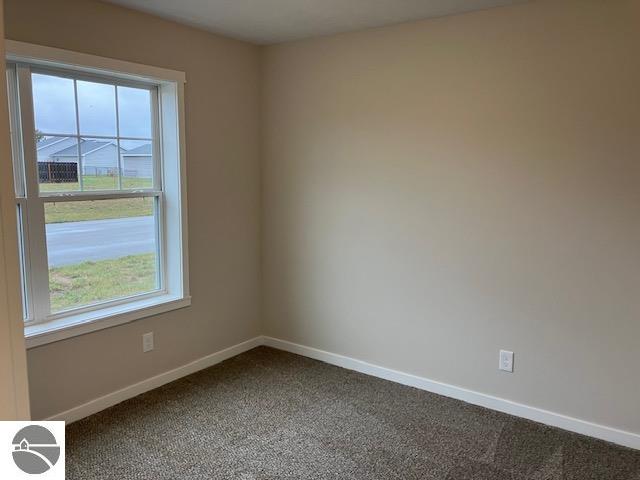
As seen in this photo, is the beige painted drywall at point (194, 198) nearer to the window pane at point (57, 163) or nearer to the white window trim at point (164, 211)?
the white window trim at point (164, 211)

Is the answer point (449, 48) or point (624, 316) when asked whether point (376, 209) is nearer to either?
point (449, 48)

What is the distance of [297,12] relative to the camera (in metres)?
2.86

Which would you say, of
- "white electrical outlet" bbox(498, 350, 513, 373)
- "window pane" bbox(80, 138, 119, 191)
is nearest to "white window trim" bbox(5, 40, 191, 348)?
"window pane" bbox(80, 138, 119, 191)

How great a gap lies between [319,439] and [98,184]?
196 cm

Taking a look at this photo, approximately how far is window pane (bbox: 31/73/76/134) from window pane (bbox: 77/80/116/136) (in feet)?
0.18

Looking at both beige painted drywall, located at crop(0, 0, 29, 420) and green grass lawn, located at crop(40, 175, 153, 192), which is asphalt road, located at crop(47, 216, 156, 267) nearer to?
green grass lawn, located at crop(40, 175, 153, 192)

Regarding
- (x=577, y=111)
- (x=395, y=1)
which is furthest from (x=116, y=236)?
(x=577, y=111)

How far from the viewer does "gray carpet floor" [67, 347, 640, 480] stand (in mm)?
2377

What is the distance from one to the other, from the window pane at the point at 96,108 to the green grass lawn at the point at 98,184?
0.88 ft

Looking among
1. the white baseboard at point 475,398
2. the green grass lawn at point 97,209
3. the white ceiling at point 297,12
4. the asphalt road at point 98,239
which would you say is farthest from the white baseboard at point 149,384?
the white ceiling at point 297,12

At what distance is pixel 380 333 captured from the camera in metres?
3.45

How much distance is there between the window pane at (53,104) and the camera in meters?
2.62

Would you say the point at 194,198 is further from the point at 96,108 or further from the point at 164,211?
the point at 96,108

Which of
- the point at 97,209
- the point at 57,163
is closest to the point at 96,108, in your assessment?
the point at 57,163
